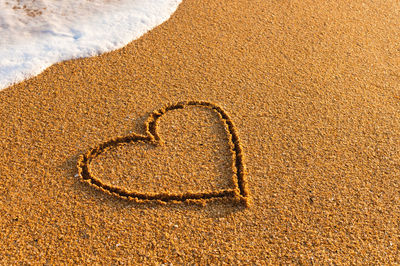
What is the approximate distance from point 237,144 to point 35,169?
1.09m

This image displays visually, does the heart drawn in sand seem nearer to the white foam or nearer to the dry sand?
the dry sand

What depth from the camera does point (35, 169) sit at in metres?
2.02

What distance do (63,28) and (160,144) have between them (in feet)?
6.02

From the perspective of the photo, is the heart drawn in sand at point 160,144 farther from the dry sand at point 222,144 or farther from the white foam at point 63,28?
the white foam at point 63,28

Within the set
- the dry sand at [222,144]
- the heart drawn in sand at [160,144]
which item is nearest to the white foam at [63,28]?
the dry sand at [222,144]

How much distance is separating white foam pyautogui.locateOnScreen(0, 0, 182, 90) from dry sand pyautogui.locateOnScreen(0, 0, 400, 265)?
6.1 inches

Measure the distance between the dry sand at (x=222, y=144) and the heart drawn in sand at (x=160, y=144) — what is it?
0.04 m

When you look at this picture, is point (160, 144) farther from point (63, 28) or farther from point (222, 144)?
point (63, 28)

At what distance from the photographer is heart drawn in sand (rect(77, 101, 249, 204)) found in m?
1.90

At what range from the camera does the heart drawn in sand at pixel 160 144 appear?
1898 millimetres

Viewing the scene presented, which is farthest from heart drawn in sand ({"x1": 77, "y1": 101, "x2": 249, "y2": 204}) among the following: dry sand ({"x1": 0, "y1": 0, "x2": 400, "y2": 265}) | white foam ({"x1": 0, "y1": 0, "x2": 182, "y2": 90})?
white foam ({"x1": 0, "y1": 0, "x2": 182, "y2": 90})

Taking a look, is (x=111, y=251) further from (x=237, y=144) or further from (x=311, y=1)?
(x=311, y=1)

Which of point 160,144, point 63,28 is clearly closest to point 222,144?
point 160,144

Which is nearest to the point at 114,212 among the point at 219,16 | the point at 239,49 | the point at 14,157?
→ the point at 14,157
